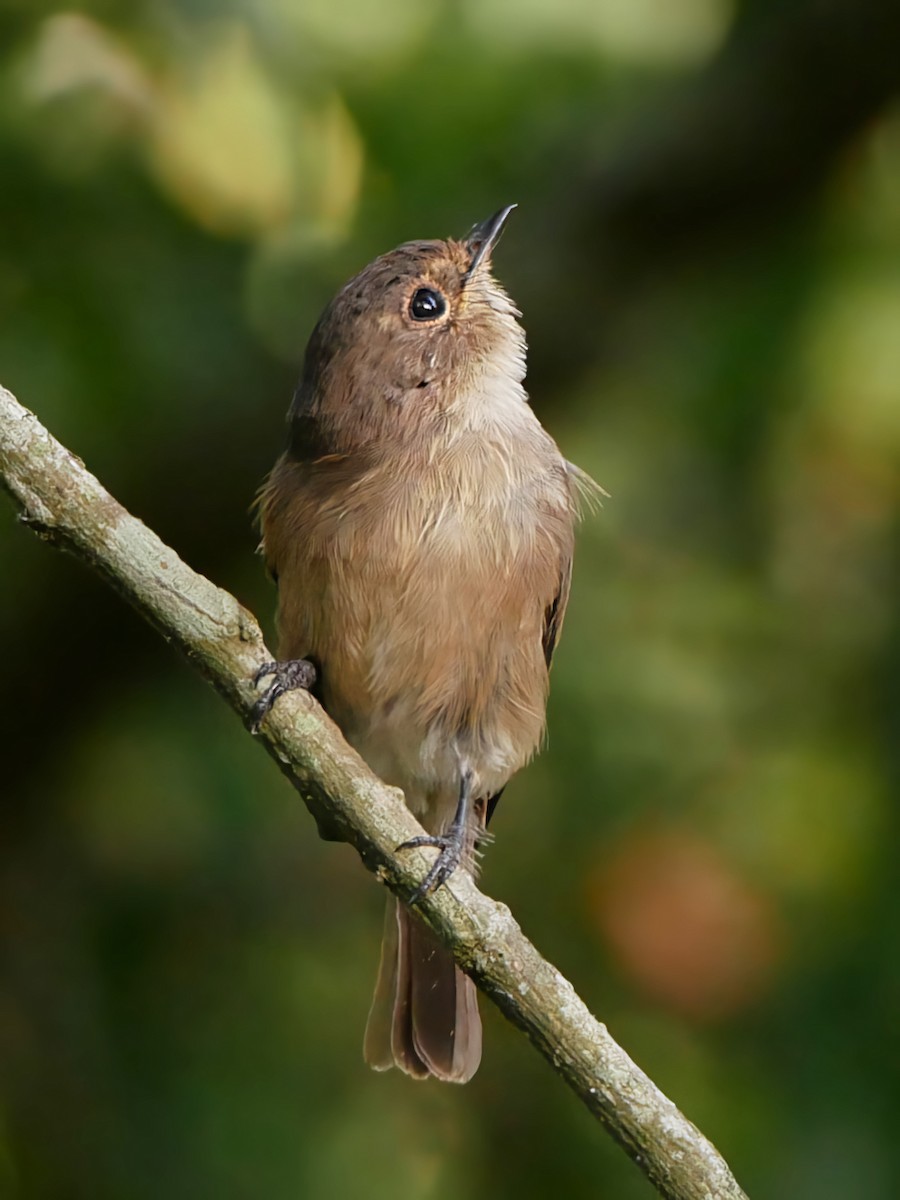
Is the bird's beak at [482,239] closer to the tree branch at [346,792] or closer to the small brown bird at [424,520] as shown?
the small brown bird at [424,520]

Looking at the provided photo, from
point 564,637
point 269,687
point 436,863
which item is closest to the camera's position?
point 269,687

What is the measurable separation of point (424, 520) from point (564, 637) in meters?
1.35

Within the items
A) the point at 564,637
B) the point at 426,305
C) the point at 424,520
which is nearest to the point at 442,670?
the point at 424,520

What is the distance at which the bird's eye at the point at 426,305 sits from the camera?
13.3 feet

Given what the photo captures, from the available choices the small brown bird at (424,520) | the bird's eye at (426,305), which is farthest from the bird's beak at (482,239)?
the bird's eye at (426,305)

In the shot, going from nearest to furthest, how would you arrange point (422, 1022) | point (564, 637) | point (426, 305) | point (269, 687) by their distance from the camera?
point (269, 687), point (426, 305), point (422, 1022), point (564, 637)

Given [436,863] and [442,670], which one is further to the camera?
[442,670]

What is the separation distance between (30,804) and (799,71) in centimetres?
334

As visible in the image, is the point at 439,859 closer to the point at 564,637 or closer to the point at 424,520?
the point at 424,520

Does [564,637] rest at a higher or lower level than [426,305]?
higher

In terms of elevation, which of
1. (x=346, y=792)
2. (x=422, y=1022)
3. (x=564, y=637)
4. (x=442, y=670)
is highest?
(x=564, y=637)

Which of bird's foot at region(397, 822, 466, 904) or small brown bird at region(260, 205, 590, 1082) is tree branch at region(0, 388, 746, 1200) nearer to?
bird's foot at region(397, 822, 466, 904)

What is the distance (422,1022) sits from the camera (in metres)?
4.52

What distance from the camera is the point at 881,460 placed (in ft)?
16.9
